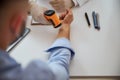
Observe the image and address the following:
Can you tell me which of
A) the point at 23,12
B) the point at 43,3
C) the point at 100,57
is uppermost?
the point at 23,12

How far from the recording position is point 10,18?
590 millimetres

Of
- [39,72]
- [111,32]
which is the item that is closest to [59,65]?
[39,72]

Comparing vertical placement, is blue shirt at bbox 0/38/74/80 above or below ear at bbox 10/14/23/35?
below

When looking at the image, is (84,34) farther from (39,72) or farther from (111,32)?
(39,72)

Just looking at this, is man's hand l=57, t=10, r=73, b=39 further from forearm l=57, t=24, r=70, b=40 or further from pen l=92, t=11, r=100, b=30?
pen l=92, t=11, r=100, b=30

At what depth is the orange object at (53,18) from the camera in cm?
112

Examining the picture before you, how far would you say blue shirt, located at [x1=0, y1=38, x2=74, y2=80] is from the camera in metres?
0.59

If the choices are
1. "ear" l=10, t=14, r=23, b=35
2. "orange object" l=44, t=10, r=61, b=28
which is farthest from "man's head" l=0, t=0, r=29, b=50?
"orange object" l=44, t=10, r=61, b=28

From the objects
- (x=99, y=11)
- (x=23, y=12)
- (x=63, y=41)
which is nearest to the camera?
(x=23, y=12)

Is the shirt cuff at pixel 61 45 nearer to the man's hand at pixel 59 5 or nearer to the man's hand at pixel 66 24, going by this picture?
the man's hand at pixel 66 24

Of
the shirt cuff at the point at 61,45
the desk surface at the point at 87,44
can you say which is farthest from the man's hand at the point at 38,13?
the shirt cuff at the point at 61,45

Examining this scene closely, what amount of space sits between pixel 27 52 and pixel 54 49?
0.39 feet

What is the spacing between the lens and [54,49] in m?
1.01

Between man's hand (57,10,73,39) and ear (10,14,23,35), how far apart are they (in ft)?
1.53
